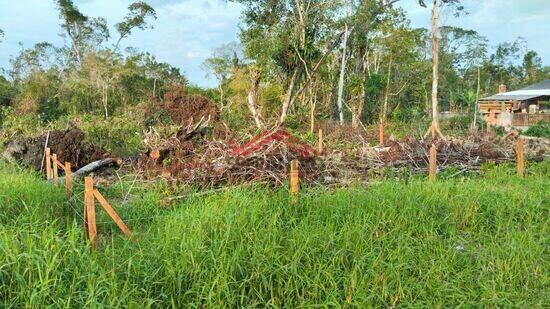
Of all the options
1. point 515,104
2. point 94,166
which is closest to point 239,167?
point 94,166

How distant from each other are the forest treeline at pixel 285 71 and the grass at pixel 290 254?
10.2 metres

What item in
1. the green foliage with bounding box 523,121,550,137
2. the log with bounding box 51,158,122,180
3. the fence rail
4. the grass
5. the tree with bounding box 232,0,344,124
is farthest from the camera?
the fence rail

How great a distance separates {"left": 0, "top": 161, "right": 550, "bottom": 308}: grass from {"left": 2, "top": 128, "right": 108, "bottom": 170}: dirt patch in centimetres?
433

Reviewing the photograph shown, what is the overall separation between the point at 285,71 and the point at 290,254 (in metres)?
18.6

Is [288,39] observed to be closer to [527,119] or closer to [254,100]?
[254,100]

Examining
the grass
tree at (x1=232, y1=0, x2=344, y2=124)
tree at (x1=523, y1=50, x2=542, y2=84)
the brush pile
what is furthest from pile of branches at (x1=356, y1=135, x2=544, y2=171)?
tree at (x1=523, y1=50, x2=542, y2=84)

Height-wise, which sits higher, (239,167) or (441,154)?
(239,167)

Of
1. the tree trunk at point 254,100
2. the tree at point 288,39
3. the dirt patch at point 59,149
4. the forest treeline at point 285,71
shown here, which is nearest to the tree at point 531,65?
the forest treeline at point 285,71

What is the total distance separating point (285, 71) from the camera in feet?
73.4

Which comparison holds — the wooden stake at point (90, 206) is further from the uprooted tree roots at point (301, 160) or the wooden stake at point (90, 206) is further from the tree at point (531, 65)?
the tree at point (531, 65)

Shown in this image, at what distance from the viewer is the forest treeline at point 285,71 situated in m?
21.9

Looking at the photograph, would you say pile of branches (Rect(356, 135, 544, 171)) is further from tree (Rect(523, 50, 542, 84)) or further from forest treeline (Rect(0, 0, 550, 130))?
tree (Rect(523, 50, 542, 84))

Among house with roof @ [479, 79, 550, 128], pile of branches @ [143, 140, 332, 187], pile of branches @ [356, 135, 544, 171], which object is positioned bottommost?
pile of branches @ [356, 135, 544, 171]

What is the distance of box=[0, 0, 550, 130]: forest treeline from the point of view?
21.9 meters
